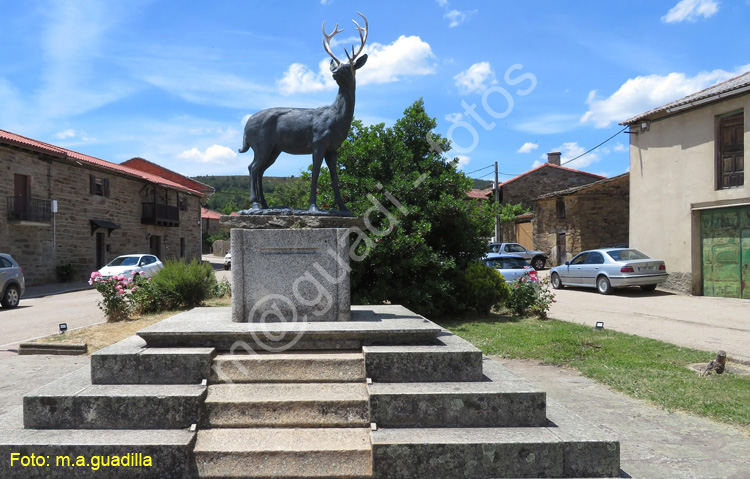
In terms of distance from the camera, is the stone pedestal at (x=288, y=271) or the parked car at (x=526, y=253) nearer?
the stone pedestal at (x=288, y=271)

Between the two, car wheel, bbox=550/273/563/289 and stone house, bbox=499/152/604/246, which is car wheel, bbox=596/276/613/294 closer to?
car wheel, bbox=550/273/563/289

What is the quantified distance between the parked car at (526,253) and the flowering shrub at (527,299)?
46.9 feet

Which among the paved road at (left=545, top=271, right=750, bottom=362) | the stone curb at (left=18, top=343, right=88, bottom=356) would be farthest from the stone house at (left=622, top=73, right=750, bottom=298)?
the stone curb at (left=18, top=343, right=88, bottom=356)

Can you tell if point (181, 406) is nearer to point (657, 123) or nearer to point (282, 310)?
point (282, 310)

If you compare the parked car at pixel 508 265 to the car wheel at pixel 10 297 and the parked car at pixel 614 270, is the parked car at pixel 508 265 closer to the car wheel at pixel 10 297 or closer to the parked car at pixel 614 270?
the parked car at pixel 614 270

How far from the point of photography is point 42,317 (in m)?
11.6

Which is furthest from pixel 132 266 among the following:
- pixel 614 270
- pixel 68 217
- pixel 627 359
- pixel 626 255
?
A: pixel 626 255

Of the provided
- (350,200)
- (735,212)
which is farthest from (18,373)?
(735,212)

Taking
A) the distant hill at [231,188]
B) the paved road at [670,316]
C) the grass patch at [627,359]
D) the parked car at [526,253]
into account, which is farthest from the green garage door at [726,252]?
the distant hill at [231,188]

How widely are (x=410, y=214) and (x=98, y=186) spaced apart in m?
21.5

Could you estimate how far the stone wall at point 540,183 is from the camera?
32125mm

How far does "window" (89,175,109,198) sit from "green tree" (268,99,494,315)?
19102 millimetres

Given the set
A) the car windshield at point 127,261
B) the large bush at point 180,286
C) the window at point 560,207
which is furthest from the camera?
the window at point 560,207

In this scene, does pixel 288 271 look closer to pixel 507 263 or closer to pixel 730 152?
pixel 507 263
